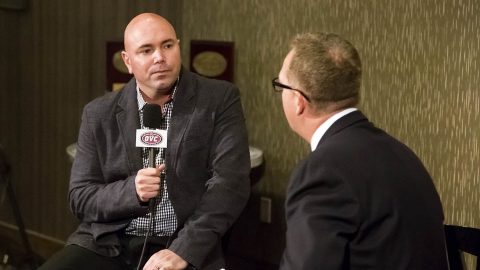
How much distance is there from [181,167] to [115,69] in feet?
3.63

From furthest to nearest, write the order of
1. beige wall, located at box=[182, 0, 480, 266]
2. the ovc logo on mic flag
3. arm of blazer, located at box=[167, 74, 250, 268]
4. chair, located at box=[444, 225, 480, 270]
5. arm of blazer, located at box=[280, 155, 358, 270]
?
beige wall, located at box=[182, 0, 480, 266] < arm of blazer, located at box=[167, 74, 250, 268] < the ovc logo on mic flag < chair, located at box=[444, 225, 480, 270] < arm of blazer, located at box=[280, 155, 358, 270]

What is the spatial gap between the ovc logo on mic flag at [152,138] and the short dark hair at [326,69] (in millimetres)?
625

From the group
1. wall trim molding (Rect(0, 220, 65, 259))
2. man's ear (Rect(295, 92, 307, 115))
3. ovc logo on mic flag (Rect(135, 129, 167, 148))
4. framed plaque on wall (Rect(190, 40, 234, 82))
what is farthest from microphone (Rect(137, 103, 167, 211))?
wall trim molding (Rect(0, 220, 65, 259))

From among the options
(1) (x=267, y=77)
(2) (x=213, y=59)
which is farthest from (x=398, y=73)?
(2) (x=213, y=59)

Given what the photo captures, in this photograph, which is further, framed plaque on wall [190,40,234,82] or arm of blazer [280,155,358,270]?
framed plaque on wall [190,40,234,82]

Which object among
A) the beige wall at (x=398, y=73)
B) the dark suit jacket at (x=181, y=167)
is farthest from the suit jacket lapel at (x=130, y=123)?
the beige wall at (x=398, y=73)

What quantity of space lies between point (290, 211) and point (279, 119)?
1.73m

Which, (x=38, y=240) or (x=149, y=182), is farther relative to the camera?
(x=38, y=240)

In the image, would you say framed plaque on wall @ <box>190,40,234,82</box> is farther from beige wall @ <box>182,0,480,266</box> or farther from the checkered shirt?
the checkered shirt

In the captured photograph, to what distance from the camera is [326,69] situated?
53.7 inches

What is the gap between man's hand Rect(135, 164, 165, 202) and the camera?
190 centimetres

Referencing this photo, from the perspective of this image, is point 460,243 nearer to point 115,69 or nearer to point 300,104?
point 300,104

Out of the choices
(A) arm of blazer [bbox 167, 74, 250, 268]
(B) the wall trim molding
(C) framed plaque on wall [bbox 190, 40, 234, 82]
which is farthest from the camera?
(B) the wall trim molding

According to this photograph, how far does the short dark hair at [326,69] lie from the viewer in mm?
1367
